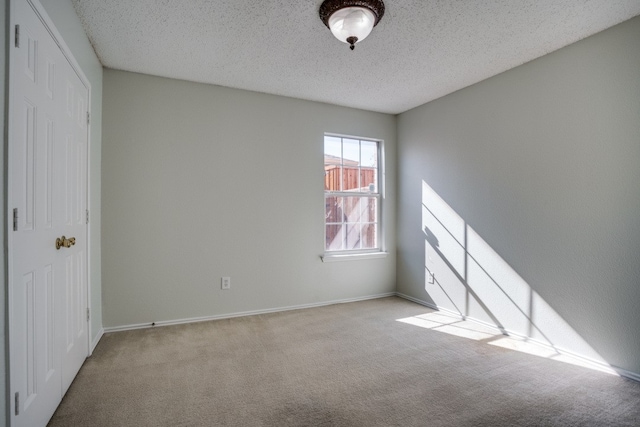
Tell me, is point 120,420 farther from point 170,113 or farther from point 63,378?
point 170,113

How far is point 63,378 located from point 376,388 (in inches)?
74.9

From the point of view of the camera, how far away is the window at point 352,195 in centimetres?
416

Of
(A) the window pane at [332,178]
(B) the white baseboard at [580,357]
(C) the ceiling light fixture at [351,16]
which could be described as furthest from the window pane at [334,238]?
(C) the ceiling light fixture at [351,16]

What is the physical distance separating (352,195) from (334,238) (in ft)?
1.99

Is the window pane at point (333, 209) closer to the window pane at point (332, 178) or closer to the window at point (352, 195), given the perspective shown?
the window at point (352, 195)

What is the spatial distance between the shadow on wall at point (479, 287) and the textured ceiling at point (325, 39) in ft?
4.91

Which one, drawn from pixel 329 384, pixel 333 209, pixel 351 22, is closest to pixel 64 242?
pixel 329 384

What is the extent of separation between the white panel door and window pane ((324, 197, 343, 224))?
2.56 meters

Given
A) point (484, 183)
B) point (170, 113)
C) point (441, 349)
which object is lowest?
point (441, 349)

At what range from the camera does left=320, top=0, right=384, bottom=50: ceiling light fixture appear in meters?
2.05

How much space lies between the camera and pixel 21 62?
1459 mm

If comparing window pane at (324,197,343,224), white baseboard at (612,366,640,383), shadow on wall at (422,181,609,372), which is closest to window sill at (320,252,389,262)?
window pane at (324,197,343,224)

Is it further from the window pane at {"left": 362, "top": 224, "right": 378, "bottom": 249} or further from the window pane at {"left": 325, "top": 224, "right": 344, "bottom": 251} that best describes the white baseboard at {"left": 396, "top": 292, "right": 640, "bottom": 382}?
the window pane at {"left": 325, "top": 224, "right": 344, "bottom": 251}

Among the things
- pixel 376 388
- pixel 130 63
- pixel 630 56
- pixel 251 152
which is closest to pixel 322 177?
pixel 251 152
